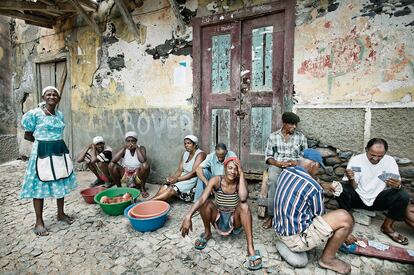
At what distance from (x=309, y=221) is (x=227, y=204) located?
0.87 m

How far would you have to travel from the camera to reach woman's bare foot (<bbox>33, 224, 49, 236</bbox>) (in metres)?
2.85

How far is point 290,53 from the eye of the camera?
11.3ft

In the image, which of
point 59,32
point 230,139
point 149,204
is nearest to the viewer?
point 149,204

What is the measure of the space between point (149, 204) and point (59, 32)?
5.18 metres

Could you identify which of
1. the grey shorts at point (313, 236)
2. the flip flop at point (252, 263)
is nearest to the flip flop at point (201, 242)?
the flip flop at point (252, 263)

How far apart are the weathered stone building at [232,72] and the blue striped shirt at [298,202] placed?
1.46 meters

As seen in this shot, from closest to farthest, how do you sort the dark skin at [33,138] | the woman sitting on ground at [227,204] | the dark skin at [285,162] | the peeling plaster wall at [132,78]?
the woman sitting on ground at [227,204] < the dark skin at [33,138] < the dark skin at [285,162] < the peeling plaster wall at [132,78]

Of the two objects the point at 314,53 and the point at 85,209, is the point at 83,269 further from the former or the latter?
the point at 314,53

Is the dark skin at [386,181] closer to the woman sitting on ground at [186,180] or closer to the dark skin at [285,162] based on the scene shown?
the dark skin at [285,162]

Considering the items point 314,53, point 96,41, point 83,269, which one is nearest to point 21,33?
point 96,41

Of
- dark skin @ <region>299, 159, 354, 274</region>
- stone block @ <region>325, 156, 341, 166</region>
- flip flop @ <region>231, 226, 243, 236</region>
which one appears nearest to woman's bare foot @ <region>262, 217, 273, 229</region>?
flip flop @ <region>231, 226, 243, 236</region>

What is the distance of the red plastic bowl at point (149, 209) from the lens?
9.83 feet

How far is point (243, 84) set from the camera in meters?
3.94

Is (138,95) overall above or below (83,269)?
above
